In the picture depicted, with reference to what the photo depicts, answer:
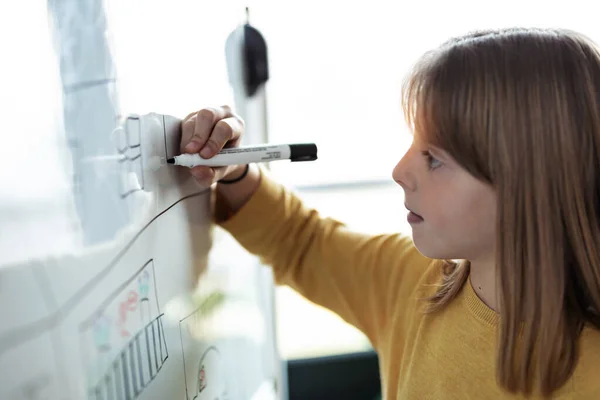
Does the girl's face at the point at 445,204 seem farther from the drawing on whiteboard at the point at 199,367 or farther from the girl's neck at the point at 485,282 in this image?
the drawing on whiteboard at the point at 199,367

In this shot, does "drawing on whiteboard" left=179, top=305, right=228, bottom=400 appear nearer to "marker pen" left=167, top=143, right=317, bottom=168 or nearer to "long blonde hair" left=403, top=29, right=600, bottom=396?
"marker pen" left=167, top=143, right=317, bottom=168

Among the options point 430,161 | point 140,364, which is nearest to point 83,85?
point 140,364

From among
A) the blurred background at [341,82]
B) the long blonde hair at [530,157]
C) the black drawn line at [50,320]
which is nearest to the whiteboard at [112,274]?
the black drawn line at [50,320]

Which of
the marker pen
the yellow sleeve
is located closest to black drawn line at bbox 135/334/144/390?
the marker pen

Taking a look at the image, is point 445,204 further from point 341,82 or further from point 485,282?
point 341,82

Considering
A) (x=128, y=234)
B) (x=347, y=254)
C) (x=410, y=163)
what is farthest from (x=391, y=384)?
(x=128, y=234)

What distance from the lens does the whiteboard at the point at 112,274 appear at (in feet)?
0.96

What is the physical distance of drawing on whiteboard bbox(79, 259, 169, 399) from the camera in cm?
35

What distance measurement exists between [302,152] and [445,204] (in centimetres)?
13

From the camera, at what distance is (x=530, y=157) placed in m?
0.51

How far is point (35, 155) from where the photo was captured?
0.28m

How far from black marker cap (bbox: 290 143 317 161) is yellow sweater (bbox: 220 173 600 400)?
110 mm

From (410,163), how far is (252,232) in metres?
0.18

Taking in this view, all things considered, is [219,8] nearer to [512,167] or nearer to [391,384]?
[512,167]
